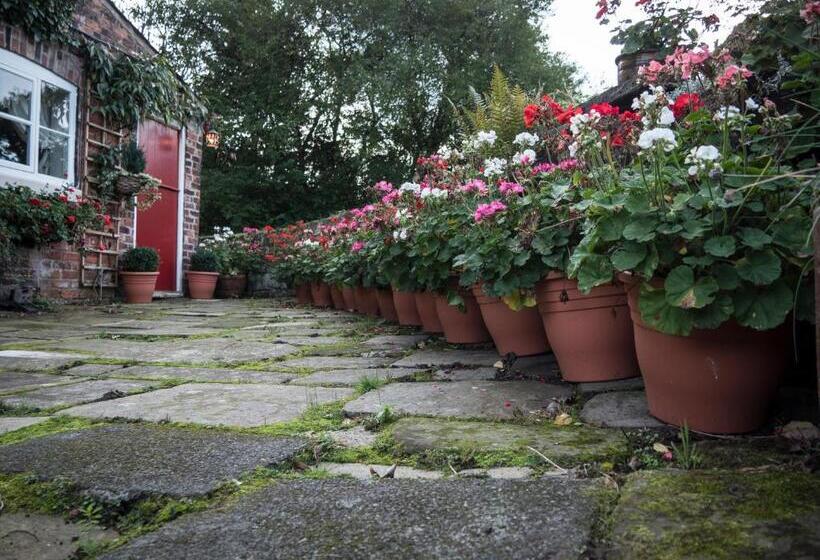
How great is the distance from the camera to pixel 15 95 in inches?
249

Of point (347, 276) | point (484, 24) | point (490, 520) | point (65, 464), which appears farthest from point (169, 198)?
point (484, 24)

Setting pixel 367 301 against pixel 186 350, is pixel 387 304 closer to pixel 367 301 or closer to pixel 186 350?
pixel 367 301

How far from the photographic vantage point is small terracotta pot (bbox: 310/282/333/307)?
6789 mm

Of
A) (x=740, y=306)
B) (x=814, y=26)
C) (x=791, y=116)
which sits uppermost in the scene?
(x=814, y=26)

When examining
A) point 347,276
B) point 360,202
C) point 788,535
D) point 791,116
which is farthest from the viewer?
point 360,202

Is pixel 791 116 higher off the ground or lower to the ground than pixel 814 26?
lower

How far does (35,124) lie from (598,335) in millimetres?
6569

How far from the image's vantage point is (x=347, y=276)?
502cm

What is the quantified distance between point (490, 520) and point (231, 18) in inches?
653

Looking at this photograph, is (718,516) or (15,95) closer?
(718,516)

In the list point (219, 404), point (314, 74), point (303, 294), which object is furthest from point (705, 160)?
point (314, 74)

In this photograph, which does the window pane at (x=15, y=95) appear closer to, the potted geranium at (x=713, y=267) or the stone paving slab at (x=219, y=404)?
the stone paving slab at (x=219, y=404)

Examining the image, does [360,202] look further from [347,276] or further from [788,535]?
[788,535]

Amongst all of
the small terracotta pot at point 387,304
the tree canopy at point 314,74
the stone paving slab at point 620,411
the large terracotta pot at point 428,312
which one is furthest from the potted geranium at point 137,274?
the tree canopy at point 314,74
